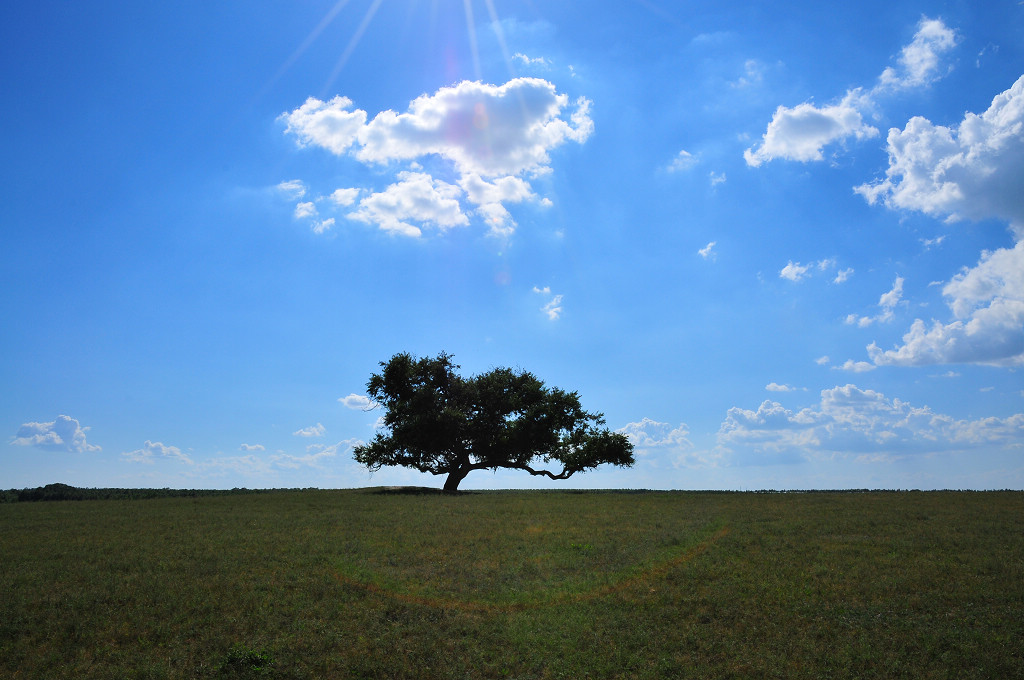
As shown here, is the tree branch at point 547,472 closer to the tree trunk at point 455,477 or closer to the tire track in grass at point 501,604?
the tree trunk at point 455,477

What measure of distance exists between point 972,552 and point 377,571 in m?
19.7

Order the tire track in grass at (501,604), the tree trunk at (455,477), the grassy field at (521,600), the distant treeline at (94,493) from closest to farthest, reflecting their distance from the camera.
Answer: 1. the grassy field at (521,600)
2. the tire track in grass at (501,604)
3. the distant treeline at (94,493)
4. the tree trunk at (455,477)

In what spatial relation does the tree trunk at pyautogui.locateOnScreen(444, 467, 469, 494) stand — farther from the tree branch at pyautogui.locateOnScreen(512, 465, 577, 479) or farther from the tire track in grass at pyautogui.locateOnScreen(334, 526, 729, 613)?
the tire track in grass at pyautogui.locateOnScreen(334, 526, 729, 613)

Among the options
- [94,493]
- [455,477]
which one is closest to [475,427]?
[455,477]

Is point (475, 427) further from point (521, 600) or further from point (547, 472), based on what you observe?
point (521, 600)

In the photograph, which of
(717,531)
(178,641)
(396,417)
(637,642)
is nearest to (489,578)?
A: (637,642)

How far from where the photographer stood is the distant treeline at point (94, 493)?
4166 cm

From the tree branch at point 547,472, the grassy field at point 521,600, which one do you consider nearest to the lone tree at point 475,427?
the tree branch at point 547,472

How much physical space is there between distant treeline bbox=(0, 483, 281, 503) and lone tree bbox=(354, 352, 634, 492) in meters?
11.8

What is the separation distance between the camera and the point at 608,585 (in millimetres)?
18469

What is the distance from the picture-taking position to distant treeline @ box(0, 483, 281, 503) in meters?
41.7

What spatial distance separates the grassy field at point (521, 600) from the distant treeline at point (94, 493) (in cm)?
1716

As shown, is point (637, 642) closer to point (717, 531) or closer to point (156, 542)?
point (717, 531)

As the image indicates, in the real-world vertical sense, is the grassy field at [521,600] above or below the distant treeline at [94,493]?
below
